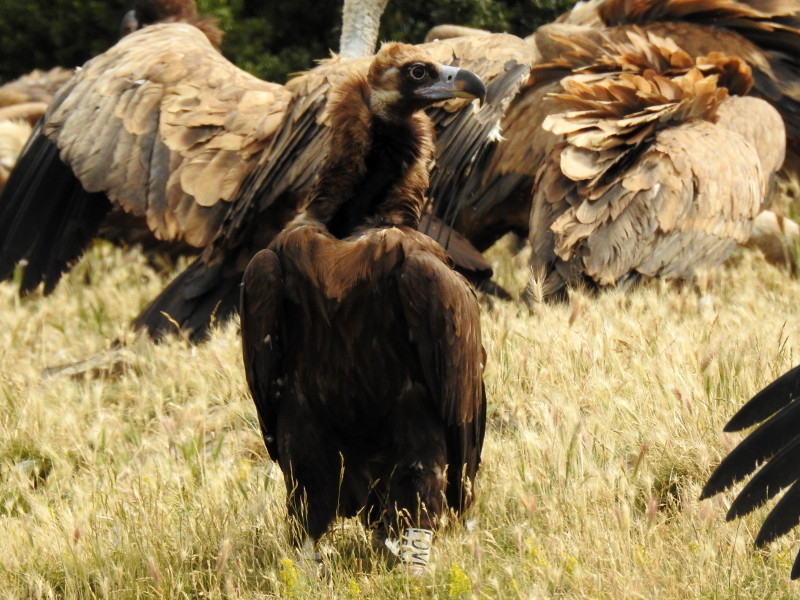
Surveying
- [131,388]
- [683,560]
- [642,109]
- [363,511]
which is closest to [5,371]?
[131,388]

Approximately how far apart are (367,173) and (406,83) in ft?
1.00

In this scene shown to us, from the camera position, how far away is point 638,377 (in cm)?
479

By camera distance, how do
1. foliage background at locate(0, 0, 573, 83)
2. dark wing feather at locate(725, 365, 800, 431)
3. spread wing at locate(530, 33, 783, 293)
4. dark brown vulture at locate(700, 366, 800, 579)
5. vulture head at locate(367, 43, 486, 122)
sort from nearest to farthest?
dark brown vulture at locate(700, 366, 800, 579)
dark wing feather at locate(725, 365, 800, 431)
vulture head at locate(367, 43, 486, 122)
spread wing at locate(530, 33, 783, 293)
foliage background at locate(0, 0, 573, 83)

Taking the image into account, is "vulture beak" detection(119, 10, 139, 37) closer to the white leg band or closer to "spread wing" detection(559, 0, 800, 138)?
"spread wing" detection(559, 0, 800, 138)

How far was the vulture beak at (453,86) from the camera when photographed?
156 inches

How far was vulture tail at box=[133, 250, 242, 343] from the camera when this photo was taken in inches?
265

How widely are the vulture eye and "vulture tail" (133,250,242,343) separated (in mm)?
2968

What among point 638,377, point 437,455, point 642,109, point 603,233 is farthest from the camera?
point 642,109

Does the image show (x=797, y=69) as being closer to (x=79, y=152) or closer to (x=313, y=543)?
(x=79, y=152)

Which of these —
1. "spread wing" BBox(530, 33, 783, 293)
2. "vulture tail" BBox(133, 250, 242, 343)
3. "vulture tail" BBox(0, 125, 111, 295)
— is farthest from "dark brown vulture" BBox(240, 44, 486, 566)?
"vulture tail" BBox(0, 125, 111, 295)

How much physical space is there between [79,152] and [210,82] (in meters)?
0.86

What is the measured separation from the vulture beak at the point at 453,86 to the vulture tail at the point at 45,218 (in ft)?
14.5

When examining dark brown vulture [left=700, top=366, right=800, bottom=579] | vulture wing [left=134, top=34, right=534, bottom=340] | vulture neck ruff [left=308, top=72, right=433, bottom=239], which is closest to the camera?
dark brown vulture [left=700, top=366, right=800, bottom=579]

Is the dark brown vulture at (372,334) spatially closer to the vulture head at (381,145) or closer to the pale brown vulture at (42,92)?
the vulture head at (381,145)
